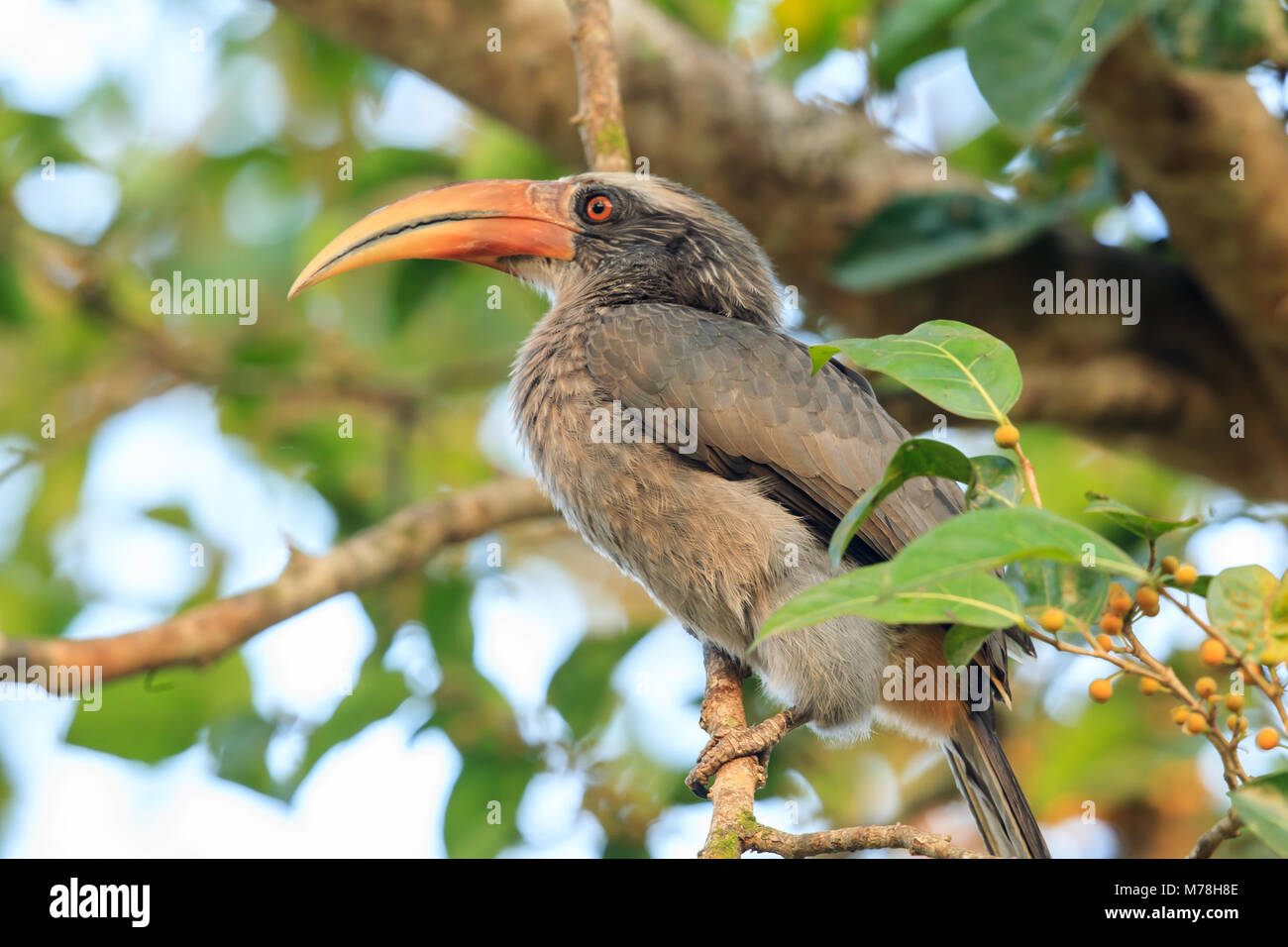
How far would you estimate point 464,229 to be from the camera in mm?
3770

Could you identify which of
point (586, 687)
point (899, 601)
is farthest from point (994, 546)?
point (586, 687)

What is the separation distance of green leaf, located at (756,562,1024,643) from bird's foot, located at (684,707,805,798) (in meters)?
1.43

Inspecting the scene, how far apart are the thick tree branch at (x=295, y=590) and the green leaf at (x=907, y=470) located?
6.60ft

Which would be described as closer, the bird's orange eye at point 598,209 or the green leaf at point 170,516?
the bird's orange eye at point 598,209

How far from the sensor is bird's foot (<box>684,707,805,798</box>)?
2.98 metres

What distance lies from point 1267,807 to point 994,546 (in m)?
0.54

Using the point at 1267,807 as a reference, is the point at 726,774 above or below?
above

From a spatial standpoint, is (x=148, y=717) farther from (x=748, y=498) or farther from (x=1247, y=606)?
(x=1247, y=606)

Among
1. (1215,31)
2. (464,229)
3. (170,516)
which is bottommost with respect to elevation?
(170,516)

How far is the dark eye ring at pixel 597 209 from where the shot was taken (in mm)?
3898

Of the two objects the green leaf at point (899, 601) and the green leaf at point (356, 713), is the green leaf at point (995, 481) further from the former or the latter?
the green leaf at point (356, 713)

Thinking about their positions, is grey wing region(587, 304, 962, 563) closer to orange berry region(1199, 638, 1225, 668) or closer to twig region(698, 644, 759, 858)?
twig region(698, 644, 759, 858)

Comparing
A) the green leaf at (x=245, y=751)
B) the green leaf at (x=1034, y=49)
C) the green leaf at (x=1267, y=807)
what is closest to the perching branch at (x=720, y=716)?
the green leaf at (x=1267, y=807)
